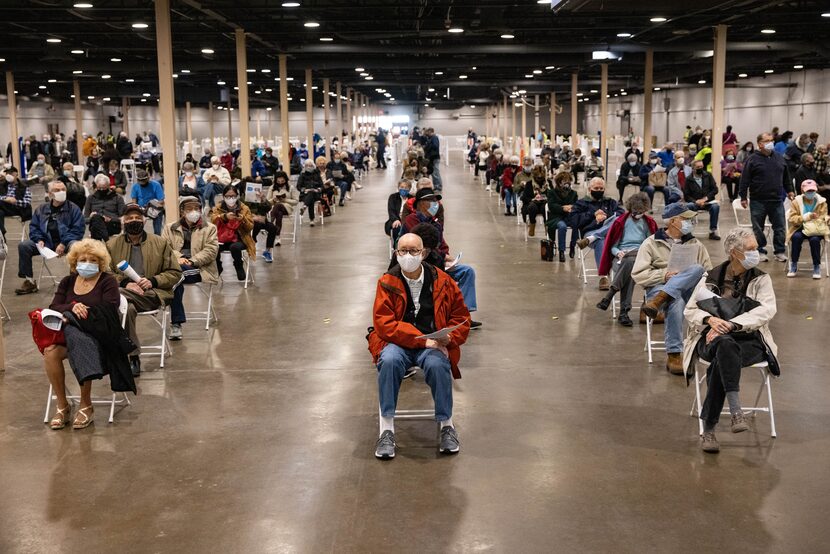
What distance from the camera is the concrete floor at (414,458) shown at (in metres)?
4.54

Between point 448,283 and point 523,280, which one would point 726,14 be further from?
point 448,283

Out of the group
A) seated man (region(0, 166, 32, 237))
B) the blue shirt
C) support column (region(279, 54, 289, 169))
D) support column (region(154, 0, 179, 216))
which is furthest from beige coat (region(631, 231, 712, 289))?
Result: support column (region(279, 54, 289, 169))

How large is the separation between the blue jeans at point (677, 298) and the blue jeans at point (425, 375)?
2254mm

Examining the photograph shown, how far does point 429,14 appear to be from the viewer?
19.8m

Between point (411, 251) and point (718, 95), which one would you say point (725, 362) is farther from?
point (718, 95)

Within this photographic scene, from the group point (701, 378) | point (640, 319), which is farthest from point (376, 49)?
point (701, 378)

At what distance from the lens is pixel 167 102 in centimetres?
1423

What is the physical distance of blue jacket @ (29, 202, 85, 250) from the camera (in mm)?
10836

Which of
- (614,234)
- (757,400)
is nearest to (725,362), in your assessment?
(757,400)

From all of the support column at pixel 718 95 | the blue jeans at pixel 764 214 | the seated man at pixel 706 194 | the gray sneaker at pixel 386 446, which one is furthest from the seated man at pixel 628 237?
the support column at pixel 718 95

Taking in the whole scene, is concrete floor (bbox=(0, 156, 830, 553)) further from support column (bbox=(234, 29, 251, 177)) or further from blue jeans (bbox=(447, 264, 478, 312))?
support column (bbox=(234, 29, 251, 177))

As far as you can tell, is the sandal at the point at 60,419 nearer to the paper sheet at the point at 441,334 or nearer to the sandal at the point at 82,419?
the sandal at the point at 82,419

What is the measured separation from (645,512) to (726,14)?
15.1 meters

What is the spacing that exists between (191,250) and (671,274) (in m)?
4.67
